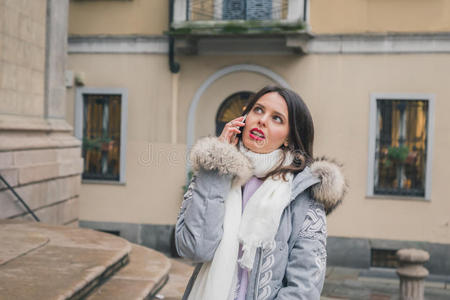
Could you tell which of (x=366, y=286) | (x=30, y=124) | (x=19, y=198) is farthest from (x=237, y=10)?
(x=19, y=198)

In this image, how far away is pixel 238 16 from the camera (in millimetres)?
11586

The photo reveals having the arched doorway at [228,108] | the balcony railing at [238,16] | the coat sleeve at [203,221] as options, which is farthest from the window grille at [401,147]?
the coat sleeve at [203,221]

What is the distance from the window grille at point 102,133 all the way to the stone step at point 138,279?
18.9ft

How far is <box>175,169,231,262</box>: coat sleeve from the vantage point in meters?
2.41

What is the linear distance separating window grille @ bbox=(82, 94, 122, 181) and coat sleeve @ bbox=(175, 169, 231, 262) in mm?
10185

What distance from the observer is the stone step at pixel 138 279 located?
507 centimetres

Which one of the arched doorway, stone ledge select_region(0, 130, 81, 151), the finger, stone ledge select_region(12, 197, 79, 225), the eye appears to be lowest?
stone ledge select_region(12, 197, 79, 225)

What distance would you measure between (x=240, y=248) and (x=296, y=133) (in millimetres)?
544

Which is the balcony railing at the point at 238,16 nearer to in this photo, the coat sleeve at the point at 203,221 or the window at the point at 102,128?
the window at the point at 102,128

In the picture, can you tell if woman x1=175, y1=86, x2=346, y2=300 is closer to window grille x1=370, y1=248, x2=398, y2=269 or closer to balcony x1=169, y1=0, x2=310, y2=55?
balcony x1=169, y1=0, x2=310, y2=55

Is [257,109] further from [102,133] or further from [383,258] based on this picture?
[102,133]

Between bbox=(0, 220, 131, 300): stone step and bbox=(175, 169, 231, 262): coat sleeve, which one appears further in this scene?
bbox=(0, 220, 131, 300): stone step

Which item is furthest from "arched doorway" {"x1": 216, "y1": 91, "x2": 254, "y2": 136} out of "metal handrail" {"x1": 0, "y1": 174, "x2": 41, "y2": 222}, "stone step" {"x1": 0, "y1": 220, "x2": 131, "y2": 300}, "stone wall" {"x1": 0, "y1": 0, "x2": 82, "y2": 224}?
"stone step" {"x1": 0, "y1": 220, "x2": 131, "y2": 300}

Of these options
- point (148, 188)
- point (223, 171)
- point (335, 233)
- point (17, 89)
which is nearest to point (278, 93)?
point (223, 171)
